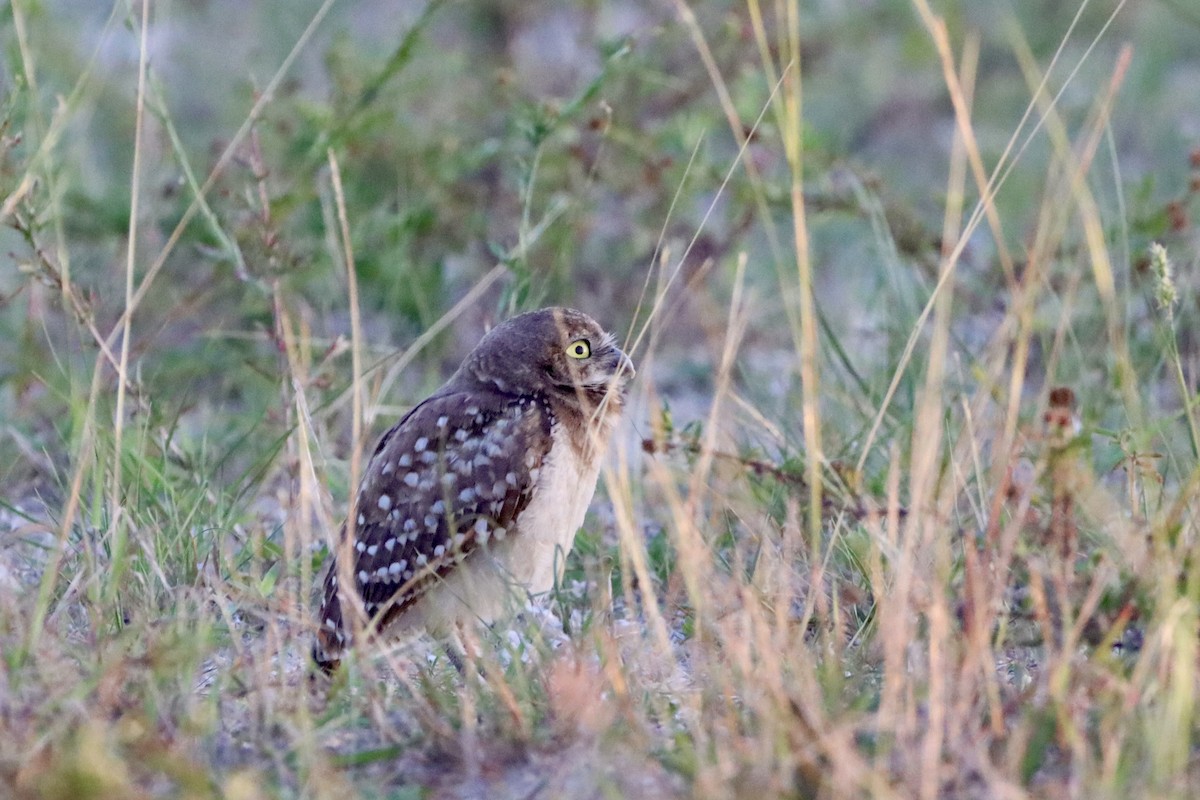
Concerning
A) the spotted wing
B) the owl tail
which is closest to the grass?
the owl tail

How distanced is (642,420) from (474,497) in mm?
1726

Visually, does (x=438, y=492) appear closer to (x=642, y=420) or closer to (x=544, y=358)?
(x=544, y=358)

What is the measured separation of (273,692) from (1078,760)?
1.59m

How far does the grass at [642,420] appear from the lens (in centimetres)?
294

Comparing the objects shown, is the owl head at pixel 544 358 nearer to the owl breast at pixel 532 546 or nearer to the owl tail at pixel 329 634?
the owl breast at pixel 532 546

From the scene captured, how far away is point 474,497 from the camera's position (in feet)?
14.9

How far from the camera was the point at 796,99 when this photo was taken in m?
3.65

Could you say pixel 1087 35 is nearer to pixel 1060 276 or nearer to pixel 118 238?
pixel 1060 276

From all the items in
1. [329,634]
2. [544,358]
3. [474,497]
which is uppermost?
[544,358]

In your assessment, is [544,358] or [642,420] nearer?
[544,358]

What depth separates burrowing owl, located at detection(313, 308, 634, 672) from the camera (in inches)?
176

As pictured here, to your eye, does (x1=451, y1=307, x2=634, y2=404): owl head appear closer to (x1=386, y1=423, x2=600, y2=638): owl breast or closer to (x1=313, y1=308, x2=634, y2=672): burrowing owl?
(x1=313, y1=308, x2=634, y2=672): burrowing owl

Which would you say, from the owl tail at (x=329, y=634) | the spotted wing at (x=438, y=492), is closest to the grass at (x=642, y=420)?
the owl tail at (x=329, y=634)

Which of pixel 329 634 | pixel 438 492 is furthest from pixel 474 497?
pixel 329 634
